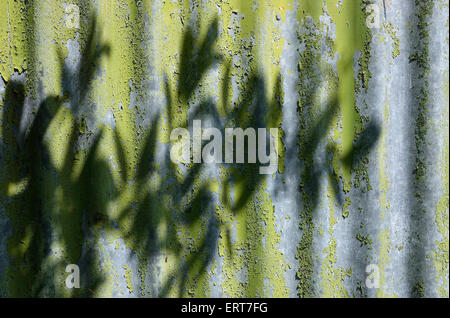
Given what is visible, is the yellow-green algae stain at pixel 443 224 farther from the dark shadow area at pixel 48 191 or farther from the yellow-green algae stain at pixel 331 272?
the dark shadow area at pixel 48 191

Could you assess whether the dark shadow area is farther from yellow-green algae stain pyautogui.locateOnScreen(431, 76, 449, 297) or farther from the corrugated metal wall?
yellow-green algae stain pyautogui.locateOnScreen(431, 76, 449, 297)

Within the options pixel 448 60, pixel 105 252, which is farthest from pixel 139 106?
pixel 448 60

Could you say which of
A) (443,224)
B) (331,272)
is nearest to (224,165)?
(331,272)

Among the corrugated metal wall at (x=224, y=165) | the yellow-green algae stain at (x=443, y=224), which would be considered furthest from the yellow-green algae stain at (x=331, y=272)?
the yellow-green algae stain at (x=443, y=224)

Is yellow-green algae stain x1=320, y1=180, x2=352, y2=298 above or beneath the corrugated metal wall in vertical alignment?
beneath

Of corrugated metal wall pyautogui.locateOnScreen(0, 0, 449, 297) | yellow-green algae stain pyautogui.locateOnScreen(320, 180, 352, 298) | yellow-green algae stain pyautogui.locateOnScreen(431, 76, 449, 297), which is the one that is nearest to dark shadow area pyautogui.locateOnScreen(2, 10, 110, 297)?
corrugated metal wall pyautogui.locateOnScreen(0, 0, 449, 297)

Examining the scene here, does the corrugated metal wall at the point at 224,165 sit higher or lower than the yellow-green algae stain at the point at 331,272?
higher

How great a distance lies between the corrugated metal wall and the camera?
58.6 inches

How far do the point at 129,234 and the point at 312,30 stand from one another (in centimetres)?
130

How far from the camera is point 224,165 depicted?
5.07 feet

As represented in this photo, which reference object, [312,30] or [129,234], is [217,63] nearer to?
[312,30]

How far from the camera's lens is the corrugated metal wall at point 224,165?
58.6 inches

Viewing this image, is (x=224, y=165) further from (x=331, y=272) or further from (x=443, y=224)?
(x=443, y=224)

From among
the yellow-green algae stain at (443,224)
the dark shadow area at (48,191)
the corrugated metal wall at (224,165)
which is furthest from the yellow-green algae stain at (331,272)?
the dark shadow area at (48,191)
